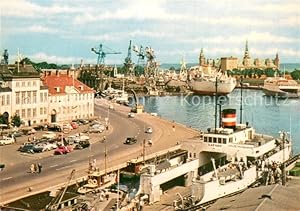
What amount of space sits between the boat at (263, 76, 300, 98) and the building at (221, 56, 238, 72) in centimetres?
1703

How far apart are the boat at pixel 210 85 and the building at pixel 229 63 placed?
18.1 meters

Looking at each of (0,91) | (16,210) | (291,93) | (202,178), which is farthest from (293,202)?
(291,93)

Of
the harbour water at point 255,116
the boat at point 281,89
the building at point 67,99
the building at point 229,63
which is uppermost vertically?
the building at point 229,63

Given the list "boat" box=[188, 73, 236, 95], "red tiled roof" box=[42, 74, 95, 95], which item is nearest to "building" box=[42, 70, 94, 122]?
"red tiled roof" box=[42, 74, 95, 95]

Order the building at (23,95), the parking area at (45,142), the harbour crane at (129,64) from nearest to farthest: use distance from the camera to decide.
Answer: the parking area at (45,142), the building at (23,95), the harbour crane at (129,64)

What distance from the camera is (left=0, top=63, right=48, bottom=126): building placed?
1259 cm

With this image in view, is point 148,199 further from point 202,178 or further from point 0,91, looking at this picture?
point 0,91

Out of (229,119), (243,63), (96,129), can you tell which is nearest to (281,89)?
(243,63)

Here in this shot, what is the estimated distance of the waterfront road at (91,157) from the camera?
285 inches

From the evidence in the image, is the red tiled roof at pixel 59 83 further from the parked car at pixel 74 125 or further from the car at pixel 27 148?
the car at pixel 27 148

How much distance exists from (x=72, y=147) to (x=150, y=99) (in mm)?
20627

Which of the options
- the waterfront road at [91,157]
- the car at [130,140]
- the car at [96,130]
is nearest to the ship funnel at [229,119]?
the waterfront road at [91,157]

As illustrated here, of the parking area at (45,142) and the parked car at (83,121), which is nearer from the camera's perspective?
the parking area at (45,142)

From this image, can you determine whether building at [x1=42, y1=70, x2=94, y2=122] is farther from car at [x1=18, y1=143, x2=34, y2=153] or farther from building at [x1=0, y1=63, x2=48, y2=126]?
car at [x1=18, y1=143, x2=34, y2=153]
